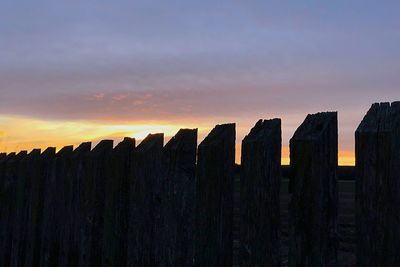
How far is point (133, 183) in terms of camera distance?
9.81 feet

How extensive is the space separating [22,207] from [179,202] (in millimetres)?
2355

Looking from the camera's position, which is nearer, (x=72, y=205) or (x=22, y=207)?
(x=72, y=205)

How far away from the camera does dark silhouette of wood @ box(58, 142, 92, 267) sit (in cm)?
358

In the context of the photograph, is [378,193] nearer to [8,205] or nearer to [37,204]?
[37,204]

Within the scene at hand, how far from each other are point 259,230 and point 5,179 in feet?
11.2

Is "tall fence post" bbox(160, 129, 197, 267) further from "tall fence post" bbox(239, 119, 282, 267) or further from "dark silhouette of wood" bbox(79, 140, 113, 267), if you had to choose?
"dark silhouette of wood" bbox(79, 140, 113, 267)

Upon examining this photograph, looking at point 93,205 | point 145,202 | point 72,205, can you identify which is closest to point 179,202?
point 145,202

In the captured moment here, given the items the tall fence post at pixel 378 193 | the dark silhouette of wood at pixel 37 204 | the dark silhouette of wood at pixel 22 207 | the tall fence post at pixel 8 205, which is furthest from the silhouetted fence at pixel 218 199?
the tall fence post at pixel 8 205

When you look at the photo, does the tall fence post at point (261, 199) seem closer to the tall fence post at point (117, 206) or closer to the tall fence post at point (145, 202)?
the tall fence post at point (145, 202)

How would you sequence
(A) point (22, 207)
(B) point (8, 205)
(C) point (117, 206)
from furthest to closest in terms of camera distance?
(B) point (8, 205), (A) point (22, 207), (C) point (117, 206)

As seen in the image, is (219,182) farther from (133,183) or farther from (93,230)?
(93,230)

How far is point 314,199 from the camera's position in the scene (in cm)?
210

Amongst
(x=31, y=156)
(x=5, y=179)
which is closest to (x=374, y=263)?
(x=31, y=156)

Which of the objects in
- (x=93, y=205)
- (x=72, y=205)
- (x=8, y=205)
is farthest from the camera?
(x=8, y=205)
